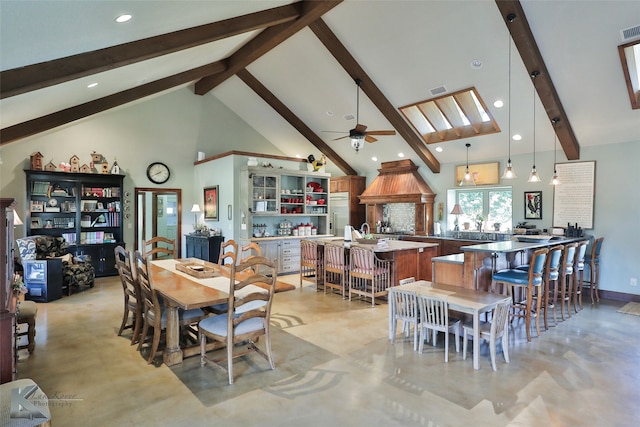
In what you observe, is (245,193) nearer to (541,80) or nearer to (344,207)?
(344,207)

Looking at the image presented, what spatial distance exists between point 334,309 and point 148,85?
535 cm

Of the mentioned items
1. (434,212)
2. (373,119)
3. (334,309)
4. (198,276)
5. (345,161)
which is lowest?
(334,309)

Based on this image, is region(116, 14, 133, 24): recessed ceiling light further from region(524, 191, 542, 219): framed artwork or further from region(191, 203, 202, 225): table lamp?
region(524, 191, 542, 219): framed artwork

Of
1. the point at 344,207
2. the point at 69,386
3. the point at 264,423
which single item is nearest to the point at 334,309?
the point at 264,423

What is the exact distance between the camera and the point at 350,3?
17.0 ft

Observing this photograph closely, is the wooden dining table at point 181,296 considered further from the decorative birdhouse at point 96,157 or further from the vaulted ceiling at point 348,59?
the decorative birdhouse at point 96,157

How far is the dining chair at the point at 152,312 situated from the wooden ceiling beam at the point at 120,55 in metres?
1.75

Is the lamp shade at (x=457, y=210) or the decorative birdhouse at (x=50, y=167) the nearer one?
the decorative birdhouse at (x=50, y=167)

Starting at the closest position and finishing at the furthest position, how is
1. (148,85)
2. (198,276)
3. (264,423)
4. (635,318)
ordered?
(264,423), (198,276), (635,318), (148,85)

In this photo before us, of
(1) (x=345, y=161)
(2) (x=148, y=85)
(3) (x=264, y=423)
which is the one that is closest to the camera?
(3) (x=264, y=423)

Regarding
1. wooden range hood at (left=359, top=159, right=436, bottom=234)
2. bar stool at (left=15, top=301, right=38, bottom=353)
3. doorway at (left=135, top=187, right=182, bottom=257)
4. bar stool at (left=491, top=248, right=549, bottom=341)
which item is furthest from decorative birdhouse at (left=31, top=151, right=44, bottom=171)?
bar stool at (left=491, top=248, right=549, bottom=341)

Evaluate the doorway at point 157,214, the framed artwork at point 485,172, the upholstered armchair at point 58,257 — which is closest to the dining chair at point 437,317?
the framed artwork at point 485,172

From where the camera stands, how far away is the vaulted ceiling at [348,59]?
3.13m

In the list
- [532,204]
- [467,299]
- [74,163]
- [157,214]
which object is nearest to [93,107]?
[74,163]
